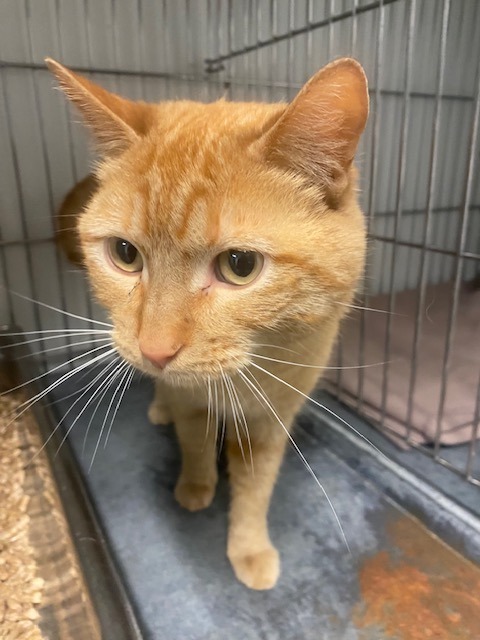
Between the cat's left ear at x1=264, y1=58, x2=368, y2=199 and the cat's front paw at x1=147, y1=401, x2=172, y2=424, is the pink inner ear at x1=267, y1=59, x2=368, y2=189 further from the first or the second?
the cat's front paw at x1=147, y1=401, x2=172, y2=424

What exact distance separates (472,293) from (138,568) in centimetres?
150

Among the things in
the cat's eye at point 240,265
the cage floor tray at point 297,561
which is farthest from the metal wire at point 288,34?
the cage floor tray at point 297,561

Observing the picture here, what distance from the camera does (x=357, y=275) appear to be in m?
0.75

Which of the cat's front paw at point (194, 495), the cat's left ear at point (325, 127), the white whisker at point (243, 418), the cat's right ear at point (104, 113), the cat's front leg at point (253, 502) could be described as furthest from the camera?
the cat's front paw at point (194, 495)

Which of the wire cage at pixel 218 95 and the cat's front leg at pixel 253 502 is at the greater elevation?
the wire cage at pixel 218 95

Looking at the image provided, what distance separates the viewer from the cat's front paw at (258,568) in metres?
0.86

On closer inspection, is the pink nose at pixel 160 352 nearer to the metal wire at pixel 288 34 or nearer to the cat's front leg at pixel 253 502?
the cat's front leg at pixel 253 502

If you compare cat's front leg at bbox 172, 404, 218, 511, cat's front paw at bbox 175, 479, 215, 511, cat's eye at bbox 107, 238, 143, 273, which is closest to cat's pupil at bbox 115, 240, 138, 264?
cat's eye at bbox 107, 238, 143, 273

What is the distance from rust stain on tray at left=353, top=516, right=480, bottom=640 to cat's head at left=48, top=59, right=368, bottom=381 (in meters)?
0.49

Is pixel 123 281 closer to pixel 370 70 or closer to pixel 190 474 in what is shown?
pixel 190 474

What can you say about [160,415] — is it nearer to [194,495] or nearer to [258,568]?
[194,495]

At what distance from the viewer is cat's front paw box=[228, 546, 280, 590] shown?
860 millimetres

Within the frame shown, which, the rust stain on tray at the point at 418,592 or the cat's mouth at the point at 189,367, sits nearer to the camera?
the cat's mouth at the point at 189,367

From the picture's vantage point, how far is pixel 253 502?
A: 93 cm
